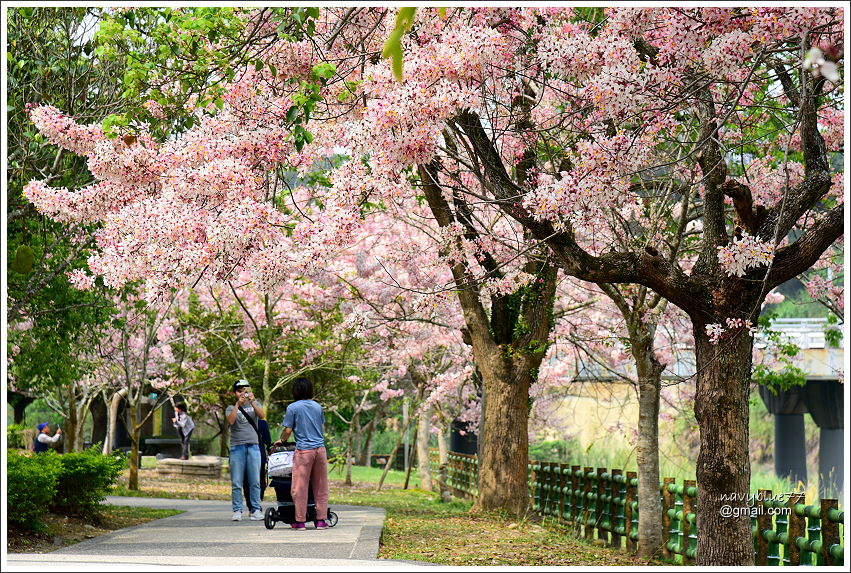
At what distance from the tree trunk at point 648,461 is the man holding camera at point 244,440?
4.53 metres

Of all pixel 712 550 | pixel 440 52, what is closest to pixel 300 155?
pixel 440 52

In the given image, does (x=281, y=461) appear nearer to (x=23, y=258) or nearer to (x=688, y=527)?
(x=688, y=527)

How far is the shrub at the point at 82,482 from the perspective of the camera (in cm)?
1067

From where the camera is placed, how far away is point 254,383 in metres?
25.3

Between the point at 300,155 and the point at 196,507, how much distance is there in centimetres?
788

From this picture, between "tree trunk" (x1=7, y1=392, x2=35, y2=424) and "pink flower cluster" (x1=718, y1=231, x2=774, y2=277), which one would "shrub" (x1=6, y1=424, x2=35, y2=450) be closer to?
"tree trunk" (x1=7, y1=392, x2=35, y2=424)

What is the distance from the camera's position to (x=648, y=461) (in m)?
11.1

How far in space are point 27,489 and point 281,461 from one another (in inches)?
99.0

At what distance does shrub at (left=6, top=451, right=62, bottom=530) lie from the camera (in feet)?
27.2

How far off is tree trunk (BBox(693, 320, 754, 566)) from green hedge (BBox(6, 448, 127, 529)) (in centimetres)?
582

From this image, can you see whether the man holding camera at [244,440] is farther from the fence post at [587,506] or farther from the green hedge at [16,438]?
the green hedge at [16,438]

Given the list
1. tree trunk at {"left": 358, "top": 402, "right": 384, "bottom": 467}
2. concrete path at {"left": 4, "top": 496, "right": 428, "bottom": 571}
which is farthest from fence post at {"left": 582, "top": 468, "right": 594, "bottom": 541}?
tree trunk at {"left": 358, "top": 402, "right": 384, "bottom": 467}

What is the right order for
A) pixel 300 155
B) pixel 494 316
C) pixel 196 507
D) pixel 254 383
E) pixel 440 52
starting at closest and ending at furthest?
1. pixel 440 52
2. pixel 300 155
3. pixel 494 316
4. pixel 196 507
5. pixel 254 383

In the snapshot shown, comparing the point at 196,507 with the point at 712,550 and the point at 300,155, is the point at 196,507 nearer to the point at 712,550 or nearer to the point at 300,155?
the point at 300,155
